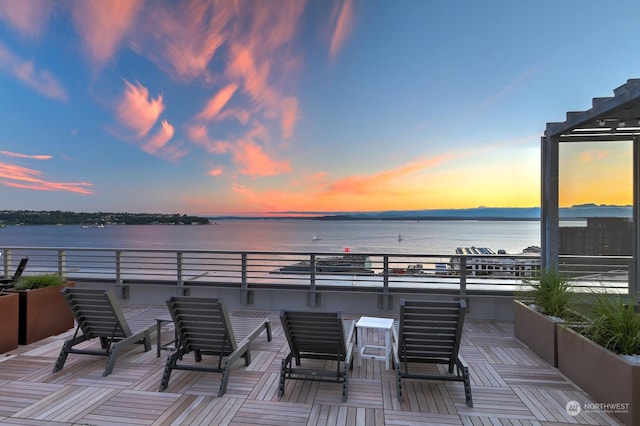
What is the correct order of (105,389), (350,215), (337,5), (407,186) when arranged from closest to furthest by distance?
(105,389)
(337,5)
(407,186)
(350,215)

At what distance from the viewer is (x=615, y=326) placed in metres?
2.55

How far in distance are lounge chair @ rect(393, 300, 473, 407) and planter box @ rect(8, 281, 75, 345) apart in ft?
14.0

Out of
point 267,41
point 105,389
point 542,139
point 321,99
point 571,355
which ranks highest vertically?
point 267,41

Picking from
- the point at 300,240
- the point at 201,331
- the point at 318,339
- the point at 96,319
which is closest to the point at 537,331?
the point at 318,339

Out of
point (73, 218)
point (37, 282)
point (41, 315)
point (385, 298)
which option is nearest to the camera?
point (41, 315)

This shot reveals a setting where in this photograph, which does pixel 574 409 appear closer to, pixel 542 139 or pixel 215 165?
pixel 542 139

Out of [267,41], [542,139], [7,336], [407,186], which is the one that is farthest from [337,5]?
[407,186]

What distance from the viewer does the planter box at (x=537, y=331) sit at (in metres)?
3.33

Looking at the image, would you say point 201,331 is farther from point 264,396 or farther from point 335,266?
point 335,266

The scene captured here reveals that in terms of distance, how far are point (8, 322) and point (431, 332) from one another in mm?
4621

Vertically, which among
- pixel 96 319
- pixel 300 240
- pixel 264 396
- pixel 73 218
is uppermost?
pixel 73 218

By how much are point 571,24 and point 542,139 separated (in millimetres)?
5562

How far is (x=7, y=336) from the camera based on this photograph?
3.77m

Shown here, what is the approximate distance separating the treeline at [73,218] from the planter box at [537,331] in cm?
1782
